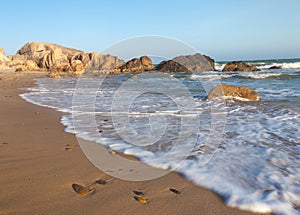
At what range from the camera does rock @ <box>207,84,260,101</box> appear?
774 centimetres

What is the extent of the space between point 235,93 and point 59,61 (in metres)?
38.7

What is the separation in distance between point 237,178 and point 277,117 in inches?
130

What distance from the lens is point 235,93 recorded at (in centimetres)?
818

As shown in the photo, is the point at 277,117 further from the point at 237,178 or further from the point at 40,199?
the point at 40,199

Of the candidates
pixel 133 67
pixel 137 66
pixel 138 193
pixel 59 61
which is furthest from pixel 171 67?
pixel 138 193

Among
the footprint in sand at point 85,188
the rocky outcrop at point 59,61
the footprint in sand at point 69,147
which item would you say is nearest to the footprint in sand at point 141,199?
the footprint in sand at point 85,188

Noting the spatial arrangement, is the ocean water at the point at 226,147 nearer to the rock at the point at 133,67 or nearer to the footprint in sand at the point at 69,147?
the footprint in sand at the point at 69,147

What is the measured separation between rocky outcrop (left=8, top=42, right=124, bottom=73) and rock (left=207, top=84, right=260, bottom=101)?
64.9 feet

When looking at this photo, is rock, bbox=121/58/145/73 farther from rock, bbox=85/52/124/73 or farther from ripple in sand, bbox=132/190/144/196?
ripple in sand, bbox=132/190/144/196

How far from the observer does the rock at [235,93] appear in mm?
7738

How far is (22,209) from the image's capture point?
1.71m

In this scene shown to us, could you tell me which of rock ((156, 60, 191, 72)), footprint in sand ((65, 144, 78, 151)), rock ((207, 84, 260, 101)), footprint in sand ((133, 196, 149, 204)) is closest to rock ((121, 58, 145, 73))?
rock ((156, 60, 191, 72))

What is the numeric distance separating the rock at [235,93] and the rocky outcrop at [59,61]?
1977cm

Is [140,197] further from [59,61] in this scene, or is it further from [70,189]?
[59,61]
